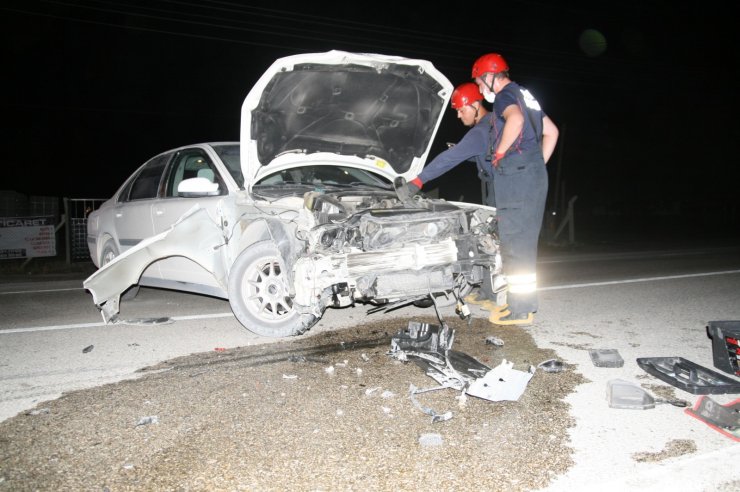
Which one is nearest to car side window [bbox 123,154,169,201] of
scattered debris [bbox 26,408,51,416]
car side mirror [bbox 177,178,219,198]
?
car side mirror [bbox 177,178,219,198]

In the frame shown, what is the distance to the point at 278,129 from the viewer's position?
4961 mm

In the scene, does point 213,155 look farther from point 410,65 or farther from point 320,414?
point 320,414

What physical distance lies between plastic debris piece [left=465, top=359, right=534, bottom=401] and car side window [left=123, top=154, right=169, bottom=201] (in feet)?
13.8

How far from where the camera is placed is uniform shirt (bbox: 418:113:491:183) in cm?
535

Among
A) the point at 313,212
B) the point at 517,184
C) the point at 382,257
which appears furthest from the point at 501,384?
the point at 517,184

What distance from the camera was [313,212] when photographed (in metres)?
4.26

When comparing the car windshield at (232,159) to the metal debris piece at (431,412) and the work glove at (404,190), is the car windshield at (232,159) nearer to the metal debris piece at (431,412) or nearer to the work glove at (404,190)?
the work glove at (404,190)

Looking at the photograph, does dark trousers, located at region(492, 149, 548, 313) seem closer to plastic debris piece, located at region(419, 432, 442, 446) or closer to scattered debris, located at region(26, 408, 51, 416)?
plastic debris piece, located at region(419, 432, 442, 446)

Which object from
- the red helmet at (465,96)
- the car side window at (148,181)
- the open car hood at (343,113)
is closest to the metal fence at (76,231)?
the car side window at (148,181)

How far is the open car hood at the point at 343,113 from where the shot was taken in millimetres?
4652

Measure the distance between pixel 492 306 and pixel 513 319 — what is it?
15.7 inches

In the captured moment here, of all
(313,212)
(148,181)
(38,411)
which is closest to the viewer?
(38,411)

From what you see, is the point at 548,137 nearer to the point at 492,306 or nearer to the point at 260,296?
the point at 492,306

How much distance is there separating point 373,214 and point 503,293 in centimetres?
178
